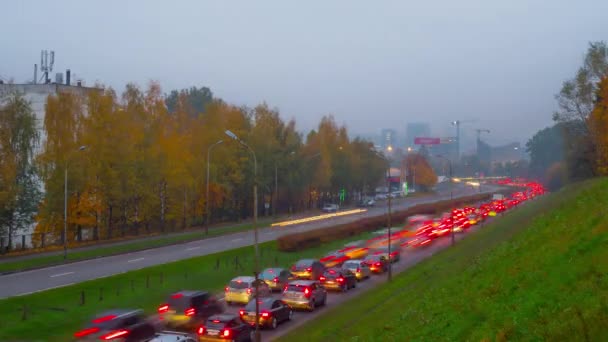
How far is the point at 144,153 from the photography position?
169ft

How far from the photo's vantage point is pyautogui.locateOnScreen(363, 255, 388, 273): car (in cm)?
3609

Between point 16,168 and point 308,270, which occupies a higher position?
point 16,168

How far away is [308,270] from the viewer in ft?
105

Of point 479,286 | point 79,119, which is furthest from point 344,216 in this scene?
point 479,286

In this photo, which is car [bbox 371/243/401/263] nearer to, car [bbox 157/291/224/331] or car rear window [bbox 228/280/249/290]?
car rear window [bbox 228/280/249/290]

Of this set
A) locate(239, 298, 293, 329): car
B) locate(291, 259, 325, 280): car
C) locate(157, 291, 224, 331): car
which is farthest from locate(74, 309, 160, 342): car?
locate(291, 259, 325, 280): car

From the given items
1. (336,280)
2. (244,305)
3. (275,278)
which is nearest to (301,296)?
(244,305)

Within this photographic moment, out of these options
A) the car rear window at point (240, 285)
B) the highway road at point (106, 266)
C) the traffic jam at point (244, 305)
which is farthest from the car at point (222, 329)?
the highway road at point (106, 266)

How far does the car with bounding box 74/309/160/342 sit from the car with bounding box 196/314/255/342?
1.82m

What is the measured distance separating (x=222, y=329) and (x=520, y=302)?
31.4 feet

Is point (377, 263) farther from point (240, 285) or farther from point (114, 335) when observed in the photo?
point (114, 335)

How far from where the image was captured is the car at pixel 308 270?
31.6m

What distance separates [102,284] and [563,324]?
74.9 feet

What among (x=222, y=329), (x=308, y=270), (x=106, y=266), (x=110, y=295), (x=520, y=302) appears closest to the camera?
(x=520, y=302)
